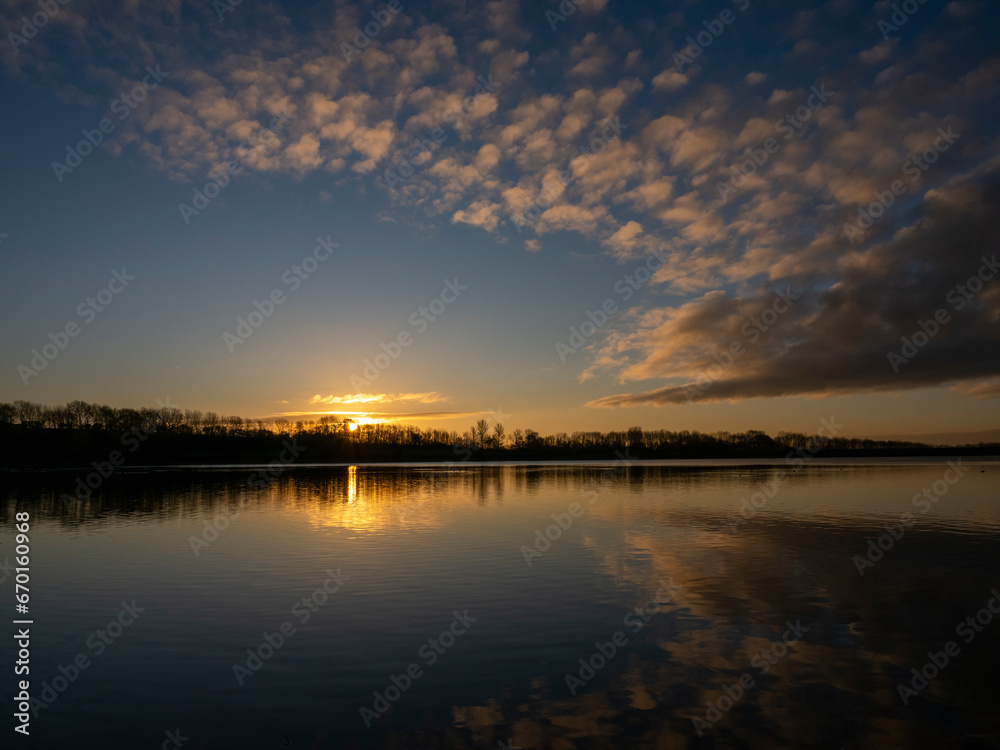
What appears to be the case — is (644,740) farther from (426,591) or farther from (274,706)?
(426,591)

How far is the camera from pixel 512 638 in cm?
1500

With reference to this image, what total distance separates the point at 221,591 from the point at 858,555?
2546 cm

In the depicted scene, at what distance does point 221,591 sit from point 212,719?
10488mm

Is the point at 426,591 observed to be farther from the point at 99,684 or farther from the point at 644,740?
the point at 644,740

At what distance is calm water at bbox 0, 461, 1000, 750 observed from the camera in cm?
1039

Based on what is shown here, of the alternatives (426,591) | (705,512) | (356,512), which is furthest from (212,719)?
(705,512)

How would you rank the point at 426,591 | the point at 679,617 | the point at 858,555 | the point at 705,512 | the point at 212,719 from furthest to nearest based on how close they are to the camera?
the point at 705,512
the point at 858,555
the point at 426,591
the point at 679,617
the point at 212,719

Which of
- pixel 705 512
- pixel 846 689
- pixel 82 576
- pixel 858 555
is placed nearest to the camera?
pixel 846 689

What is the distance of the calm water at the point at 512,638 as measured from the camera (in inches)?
409

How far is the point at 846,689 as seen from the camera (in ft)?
38.5

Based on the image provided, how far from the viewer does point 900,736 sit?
990 cm

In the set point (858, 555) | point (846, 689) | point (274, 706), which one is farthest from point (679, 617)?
point (858, 555)

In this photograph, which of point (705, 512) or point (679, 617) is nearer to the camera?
point (679, 617)

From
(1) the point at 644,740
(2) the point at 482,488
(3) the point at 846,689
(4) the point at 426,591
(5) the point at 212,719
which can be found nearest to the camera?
(1) the point at 644,740
